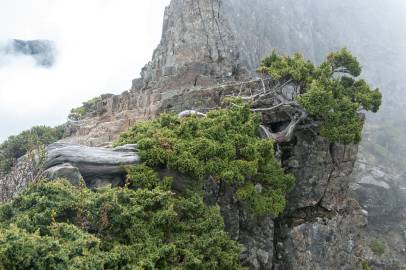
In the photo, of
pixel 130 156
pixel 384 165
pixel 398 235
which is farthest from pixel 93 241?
pixel 384 165

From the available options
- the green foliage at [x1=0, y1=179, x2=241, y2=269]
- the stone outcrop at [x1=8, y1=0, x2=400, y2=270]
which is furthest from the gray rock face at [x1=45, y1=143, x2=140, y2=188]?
the green foliage at [x1=0, y1=179, x2=241, y2=269]

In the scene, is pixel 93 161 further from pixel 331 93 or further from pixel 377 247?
pixel 377 247

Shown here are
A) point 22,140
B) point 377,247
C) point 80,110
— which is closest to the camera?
point 22,140

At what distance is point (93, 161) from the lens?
15.0m

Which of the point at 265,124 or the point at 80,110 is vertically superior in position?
the point at 80,110

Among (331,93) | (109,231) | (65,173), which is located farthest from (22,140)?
(109,231)

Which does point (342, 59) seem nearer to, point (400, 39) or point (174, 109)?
point (174, 109)

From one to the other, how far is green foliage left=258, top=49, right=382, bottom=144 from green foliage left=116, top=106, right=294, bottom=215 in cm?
285

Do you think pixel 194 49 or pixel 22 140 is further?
pixel 22 140

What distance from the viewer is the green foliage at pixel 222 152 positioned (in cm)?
1561

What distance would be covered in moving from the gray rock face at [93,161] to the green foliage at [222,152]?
743mm

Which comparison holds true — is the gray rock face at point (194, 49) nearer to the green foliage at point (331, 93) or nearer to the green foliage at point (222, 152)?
the green foliage at point (331, 93)

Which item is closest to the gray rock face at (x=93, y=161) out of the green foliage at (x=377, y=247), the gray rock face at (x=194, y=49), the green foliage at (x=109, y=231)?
the green foliage at (x=109, y=231)

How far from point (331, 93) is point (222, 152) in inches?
254
